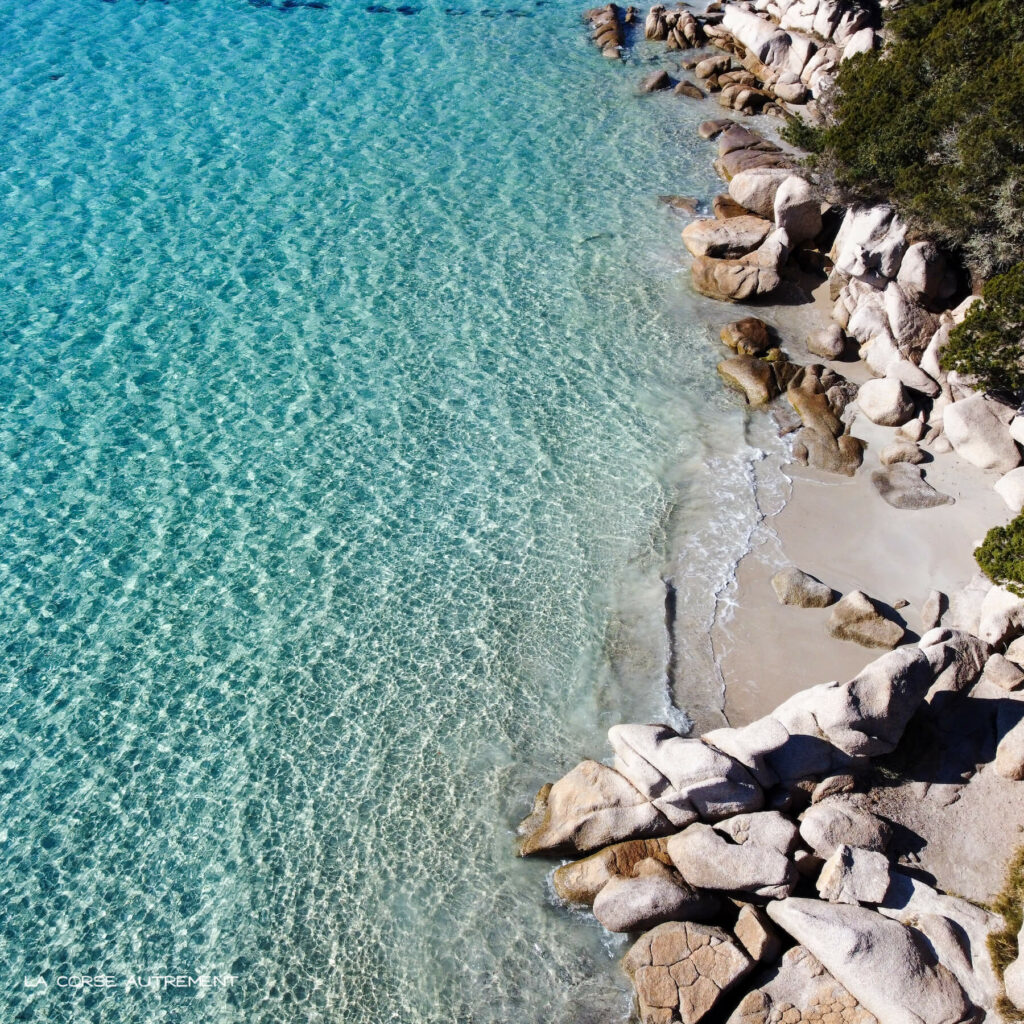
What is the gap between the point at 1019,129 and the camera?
68.8 ft

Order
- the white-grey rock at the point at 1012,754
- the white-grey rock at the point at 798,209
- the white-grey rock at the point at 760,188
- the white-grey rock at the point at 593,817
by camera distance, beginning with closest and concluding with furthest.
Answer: the white-grey rock at the point at 593,817 → the white-grey rock at the point at 1012,754 → the white-grey rock at the point at 798,209 → the white-grey rock at the point at 760,188

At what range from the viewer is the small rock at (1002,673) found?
13.8 m

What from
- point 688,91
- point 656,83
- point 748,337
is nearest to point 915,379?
point 748,337

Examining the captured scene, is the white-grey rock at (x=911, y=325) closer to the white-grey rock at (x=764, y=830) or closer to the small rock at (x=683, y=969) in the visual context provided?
the white-grey rock at (x=764, y=830)

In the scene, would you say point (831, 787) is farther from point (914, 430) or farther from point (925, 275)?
point (925, 275)

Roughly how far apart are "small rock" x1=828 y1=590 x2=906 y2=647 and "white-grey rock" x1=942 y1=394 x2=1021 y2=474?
5.11 metres

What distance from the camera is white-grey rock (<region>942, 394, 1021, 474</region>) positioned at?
734 inches

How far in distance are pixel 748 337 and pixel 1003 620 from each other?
9.89 metres

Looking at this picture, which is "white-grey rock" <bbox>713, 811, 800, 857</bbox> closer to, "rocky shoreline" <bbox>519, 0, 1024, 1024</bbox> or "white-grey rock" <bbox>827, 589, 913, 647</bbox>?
"rocky shoreline" <bbox>519, 0, 1024, 1024</bbox>

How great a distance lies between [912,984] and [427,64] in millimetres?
34626

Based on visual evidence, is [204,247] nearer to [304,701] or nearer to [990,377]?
[304,701]

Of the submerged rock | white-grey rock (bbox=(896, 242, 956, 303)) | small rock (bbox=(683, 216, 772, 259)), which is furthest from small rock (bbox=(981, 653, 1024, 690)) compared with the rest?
small rock (bbox=(683, 216, 772, 259))

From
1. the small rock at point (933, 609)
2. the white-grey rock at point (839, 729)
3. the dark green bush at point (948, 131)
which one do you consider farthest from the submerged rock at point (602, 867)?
the dark green bush at point (948, 131)

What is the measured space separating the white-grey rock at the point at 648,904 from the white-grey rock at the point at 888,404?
39.5 feet
